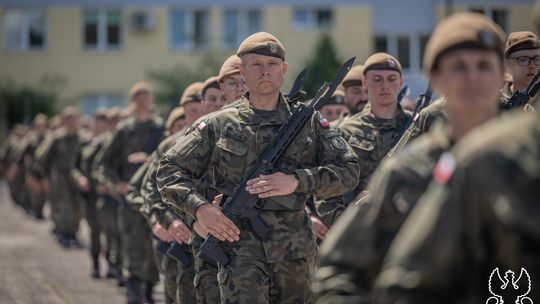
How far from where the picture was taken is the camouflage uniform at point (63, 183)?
70.8ft

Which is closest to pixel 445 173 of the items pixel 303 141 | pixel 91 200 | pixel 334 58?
pixel 303 141

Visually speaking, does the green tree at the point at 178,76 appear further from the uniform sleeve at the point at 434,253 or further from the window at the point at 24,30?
the uniform sleeve at the point at 434,253

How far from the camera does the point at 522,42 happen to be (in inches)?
321

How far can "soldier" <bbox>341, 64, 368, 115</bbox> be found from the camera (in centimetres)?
1141

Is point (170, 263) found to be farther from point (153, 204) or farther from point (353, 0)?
point (353, 0)

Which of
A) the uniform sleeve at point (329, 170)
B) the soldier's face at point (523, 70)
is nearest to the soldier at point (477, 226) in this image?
the uniform sleeve at point (329, 170)

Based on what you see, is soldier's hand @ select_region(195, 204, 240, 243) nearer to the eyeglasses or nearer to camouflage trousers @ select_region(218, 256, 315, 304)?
camouflage trousers @ select_region(218, 256, 315, 304)

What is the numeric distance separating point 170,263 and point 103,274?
7139 millimetres

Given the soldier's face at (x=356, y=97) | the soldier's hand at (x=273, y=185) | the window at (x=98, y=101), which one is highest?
the soldier's face at (x=356, y=97)

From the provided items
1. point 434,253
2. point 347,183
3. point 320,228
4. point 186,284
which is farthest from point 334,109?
point 434,253

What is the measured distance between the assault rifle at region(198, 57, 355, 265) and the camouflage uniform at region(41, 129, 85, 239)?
14334mm

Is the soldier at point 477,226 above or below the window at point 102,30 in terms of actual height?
above

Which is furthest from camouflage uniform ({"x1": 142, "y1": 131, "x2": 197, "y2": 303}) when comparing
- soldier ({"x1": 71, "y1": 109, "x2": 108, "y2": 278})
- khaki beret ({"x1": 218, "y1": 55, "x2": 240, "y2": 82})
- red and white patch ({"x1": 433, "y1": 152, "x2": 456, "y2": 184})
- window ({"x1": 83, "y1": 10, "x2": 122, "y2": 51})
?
window ({"x1": 83, "y1": 10, "x2": 122, "y2": 51})

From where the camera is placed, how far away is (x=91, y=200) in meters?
18.7
